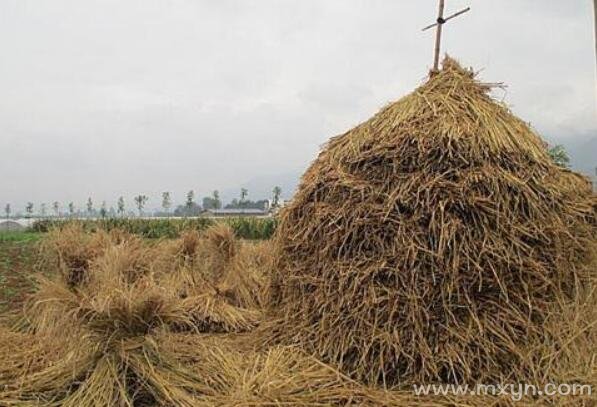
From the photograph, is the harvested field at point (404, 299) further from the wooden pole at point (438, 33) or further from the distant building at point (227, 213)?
the distant building at point (227, 213)

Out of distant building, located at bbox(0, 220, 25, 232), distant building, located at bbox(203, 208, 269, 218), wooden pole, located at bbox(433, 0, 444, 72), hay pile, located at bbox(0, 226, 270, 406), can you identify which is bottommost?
distant building, located at bbox(0, 220, 25, 232)

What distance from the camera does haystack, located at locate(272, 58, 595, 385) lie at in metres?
4.02

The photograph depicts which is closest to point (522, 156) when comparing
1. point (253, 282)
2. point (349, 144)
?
point (349, 144)

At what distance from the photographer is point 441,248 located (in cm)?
398

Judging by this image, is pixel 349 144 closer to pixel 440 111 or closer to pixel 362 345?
pixel 440 111

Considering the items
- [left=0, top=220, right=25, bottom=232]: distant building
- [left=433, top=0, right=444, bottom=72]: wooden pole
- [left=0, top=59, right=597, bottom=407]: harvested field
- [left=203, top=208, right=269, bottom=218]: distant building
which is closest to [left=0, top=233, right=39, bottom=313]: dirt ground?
[left=0, top=59, right=597, bottom=407]: harvested field

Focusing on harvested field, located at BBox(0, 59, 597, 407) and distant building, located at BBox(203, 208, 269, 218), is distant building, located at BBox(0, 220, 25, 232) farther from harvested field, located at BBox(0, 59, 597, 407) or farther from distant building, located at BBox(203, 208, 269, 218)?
harvested field, located at BBox(0, 59, 597, 407)

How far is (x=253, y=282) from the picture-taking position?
7812 mm

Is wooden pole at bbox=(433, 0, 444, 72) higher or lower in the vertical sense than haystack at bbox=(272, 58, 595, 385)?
higher

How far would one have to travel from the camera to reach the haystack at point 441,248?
13.2ft

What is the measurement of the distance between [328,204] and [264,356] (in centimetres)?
130

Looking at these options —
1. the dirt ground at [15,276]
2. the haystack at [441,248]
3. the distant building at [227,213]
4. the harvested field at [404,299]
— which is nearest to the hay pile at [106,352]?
the harvested field at [404,299]

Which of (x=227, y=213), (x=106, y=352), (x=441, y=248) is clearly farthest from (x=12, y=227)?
(x=441, y=248)

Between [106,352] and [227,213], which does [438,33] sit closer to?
[106,352]
